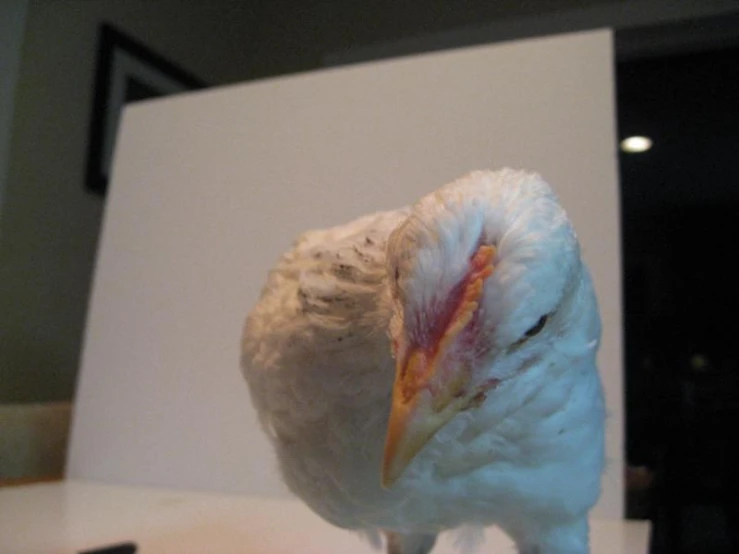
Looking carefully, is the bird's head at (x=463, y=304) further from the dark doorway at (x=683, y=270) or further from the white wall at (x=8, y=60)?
the white wall at (x=8, y=60)

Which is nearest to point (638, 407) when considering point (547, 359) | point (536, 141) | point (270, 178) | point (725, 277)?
point (725, 277)

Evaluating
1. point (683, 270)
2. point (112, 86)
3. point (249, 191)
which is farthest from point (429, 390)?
point (112, 86)

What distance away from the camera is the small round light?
4.46ft

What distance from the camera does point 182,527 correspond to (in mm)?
930

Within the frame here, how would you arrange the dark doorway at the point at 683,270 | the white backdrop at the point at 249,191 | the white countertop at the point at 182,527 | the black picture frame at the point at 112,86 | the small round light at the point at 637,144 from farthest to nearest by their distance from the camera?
1. the black picture frame at the point at 112,86
2. the small round light at the point at 637,144
3. the dark doorway at the point at 683,270
4. the white backdrop at the point at 249,191
5. the white countertop at the point at 182,527

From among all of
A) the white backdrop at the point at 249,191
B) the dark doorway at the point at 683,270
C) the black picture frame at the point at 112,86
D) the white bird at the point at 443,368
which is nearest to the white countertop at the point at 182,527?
the white backdrop at the point at 249,191

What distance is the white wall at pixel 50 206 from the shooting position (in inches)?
53.9

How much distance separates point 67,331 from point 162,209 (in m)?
0.39

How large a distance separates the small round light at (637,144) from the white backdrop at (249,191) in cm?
38

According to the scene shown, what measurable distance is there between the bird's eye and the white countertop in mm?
507

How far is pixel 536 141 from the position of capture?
1063mm

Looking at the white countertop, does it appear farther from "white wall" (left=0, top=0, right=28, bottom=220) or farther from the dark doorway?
"white wall" (left=0, top=0, right=28, bottom=220)

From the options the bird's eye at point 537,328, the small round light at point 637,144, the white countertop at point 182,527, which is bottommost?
the white countertop at point 182,527

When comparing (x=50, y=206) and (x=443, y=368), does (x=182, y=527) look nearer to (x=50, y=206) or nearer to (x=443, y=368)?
(x=443, y=368)
